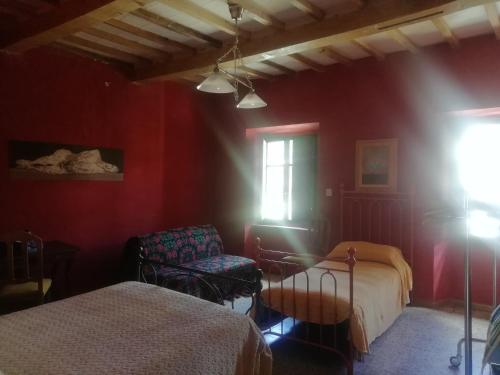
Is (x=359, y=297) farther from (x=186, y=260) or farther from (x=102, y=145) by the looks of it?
(x=102, y=145)

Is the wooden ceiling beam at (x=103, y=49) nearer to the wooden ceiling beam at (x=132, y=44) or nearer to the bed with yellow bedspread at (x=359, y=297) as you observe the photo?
the wooden ceiling beam at (x=132, y=44)

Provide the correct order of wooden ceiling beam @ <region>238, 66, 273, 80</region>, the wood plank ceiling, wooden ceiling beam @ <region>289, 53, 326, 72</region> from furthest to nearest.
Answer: wooden ceiling beam @ <region>238, 66, 273, 80</region>, wooden ceiling beam @ <region>289, 53, 326, 72</region>, the wood plank ceiling

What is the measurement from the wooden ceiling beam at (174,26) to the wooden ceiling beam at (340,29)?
142mm

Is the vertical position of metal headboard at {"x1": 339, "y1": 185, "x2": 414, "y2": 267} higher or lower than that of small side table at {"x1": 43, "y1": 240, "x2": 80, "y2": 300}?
higher

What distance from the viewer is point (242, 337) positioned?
6.17 feet

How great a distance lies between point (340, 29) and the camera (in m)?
2.94

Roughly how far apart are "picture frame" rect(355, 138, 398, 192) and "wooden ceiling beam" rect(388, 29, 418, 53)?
93 centimetres

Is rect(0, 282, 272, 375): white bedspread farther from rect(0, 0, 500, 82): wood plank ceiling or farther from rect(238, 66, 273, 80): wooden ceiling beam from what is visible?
rect(238, 66, 273, 80): wooden ceiling beam

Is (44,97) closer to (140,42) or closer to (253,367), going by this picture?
(140,42)

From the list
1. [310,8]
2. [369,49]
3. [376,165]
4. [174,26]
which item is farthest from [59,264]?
[369,49]

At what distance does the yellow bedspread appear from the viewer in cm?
256

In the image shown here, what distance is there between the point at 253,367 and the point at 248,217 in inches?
133

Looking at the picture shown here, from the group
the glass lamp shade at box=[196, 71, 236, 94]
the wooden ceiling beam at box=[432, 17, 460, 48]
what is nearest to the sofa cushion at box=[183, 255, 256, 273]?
the glass lamp shade at box=[196, 71, 236, 94]

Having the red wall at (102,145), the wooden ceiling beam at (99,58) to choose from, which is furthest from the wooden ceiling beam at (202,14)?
the red wall at (102,145)
